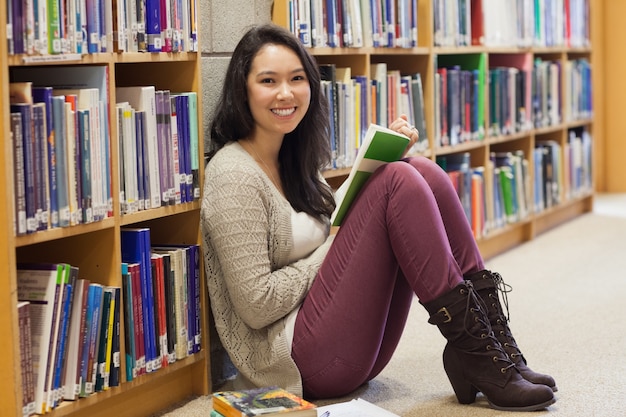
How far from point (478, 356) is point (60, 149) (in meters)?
1.03

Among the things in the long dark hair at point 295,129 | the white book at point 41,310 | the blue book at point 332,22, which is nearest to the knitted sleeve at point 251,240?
the long dark hair at point 295,129

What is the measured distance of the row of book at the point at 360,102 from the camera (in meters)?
2.85

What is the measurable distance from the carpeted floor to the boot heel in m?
0.02

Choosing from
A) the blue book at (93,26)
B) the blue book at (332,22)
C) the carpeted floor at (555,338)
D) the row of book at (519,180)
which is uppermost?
the blue book at (332,22)

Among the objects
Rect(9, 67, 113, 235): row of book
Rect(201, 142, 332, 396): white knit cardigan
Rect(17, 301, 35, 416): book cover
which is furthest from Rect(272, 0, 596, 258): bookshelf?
Rect(17, 301, 35, 416): book cover

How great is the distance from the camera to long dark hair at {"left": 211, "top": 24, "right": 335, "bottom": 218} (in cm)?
226

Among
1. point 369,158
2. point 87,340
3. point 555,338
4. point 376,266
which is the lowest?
point 555,338

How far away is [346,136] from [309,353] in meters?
0.95

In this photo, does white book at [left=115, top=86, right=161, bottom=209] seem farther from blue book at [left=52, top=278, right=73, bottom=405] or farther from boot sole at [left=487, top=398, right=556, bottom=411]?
boot sole at [left=487, top=398, right=556, bottom=411]

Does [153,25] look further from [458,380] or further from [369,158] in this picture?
[458,380]

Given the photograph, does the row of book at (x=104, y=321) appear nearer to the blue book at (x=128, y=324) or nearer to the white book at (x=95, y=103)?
the blue book at (x=128, y=324)

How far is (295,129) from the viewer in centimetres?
239

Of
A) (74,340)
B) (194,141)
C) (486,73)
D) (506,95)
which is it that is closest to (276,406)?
(74,340)

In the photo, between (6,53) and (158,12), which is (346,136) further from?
(6,53)
